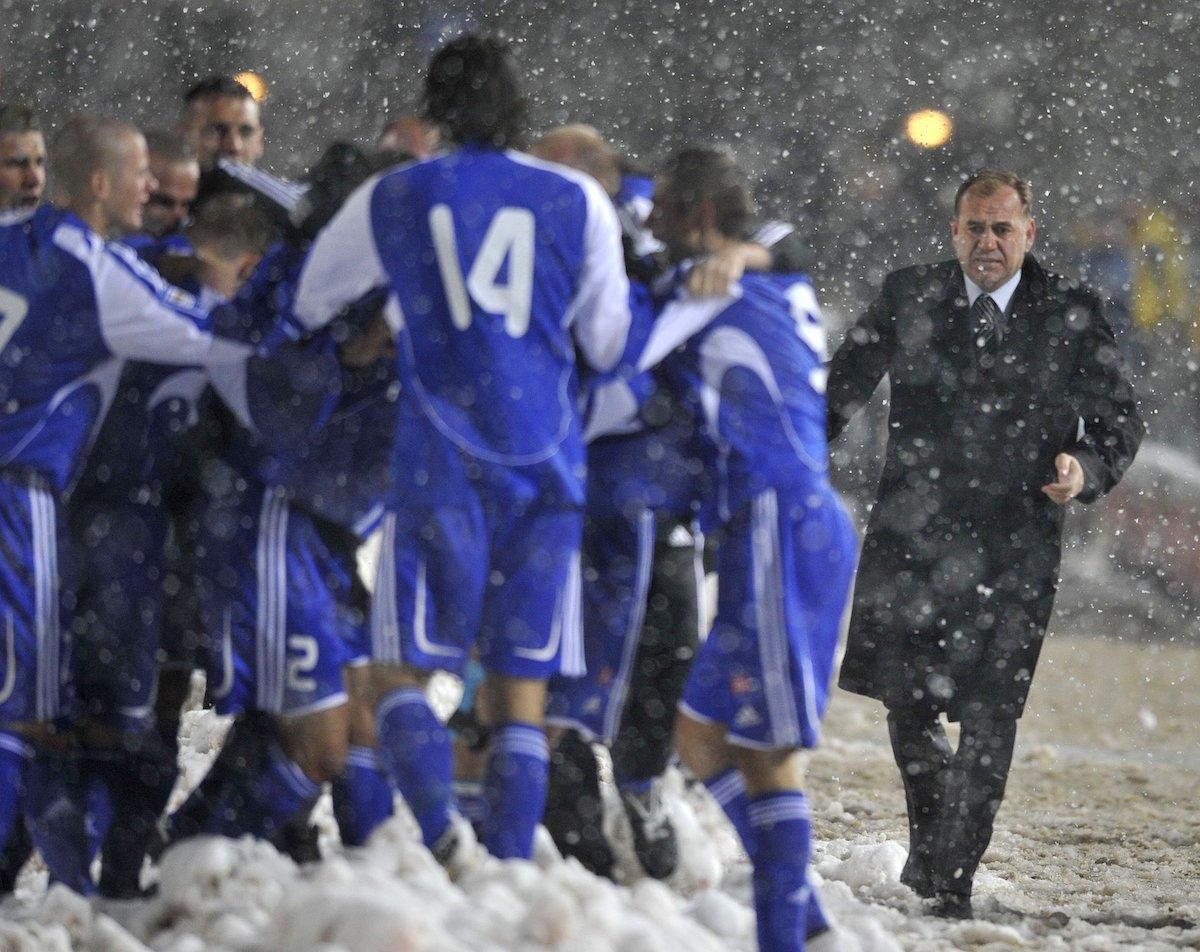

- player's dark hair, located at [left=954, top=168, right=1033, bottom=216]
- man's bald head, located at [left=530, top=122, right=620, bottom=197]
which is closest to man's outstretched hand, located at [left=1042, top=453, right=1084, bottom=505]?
player's dark hair, located at [left=954, top=168, right=1033, bottom=216]

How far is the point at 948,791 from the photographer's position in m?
5.36

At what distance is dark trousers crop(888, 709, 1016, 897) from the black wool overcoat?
0.07m

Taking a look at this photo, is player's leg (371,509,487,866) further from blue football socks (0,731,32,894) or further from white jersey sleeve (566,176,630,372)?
blue football socks (0,731,32,894)

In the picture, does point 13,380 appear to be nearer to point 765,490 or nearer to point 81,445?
point 81,445

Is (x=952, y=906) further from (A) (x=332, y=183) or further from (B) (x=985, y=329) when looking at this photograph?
(A) (x=332, y=183)

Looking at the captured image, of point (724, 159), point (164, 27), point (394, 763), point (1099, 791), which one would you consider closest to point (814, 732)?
point (394, 763)

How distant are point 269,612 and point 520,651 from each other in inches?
23.6

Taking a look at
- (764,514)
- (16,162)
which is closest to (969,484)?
(764,514)

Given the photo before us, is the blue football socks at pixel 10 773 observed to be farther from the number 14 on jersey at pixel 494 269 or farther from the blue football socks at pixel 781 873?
the blue football socks at pixel 781 873

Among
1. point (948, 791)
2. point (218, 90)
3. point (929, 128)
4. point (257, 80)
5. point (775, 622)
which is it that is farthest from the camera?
point (929, 128)

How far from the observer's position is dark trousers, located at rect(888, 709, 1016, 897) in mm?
5270

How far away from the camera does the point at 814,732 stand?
12.6 feet

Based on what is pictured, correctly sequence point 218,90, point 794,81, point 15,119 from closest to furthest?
point 15,119
point 218,90
point 794,81

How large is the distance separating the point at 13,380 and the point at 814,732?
6.14 feet
